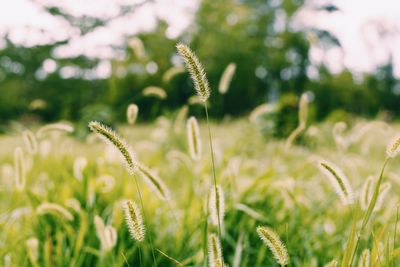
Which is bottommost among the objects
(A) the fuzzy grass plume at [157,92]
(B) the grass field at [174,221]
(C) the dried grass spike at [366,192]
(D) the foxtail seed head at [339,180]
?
(B) the grass field at [174,221]

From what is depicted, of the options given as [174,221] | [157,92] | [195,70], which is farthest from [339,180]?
[174,221]

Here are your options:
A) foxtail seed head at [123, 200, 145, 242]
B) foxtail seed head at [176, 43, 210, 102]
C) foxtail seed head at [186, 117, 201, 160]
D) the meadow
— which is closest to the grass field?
the meadow

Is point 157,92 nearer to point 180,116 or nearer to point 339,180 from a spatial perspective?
point 180,116

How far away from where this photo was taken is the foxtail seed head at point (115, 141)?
3.51ft

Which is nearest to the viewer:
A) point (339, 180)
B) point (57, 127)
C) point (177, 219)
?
point (339, 180)

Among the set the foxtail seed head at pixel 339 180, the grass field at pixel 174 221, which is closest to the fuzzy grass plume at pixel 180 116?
the grass field at pixel 174 221

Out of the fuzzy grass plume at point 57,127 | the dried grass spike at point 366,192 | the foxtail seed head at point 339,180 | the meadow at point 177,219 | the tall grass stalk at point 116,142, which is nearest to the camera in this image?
the tall grass stalk at point 116,142

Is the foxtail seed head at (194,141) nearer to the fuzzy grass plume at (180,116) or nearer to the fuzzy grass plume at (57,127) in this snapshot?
the fuzzy grass plume at (57,127)

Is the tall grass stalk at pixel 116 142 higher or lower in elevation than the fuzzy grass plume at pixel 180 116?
higher

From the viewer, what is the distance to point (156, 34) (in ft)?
60.8

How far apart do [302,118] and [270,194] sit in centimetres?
81

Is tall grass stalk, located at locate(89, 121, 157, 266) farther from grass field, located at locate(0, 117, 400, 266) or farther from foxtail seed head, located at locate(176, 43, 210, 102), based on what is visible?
grass field, located at locate(0, 117, 400, 266)

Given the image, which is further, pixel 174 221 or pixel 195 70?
pixel 174 221

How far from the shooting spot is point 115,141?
1.09m
